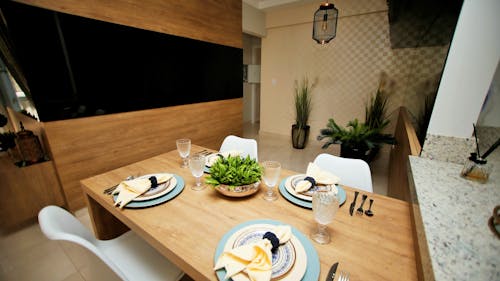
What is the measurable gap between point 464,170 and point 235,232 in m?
1.06

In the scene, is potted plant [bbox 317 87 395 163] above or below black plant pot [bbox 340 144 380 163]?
above

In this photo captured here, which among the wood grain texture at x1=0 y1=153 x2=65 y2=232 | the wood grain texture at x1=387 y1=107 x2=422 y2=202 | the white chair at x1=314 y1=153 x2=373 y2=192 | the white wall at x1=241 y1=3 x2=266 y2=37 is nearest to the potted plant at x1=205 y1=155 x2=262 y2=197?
the white chair at x1=314 y1=153 x2=373 y2=192

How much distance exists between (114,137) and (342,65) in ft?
13.0

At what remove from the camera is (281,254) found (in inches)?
24.2

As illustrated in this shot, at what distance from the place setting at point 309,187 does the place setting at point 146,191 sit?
553 mm

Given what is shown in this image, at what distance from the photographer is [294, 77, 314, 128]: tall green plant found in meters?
3.95

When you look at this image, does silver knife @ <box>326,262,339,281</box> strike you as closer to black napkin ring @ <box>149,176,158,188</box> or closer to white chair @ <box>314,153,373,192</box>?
white chair @ <box>314,153,373,192</box>

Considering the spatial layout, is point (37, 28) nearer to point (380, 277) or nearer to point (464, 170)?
point (380, 277)

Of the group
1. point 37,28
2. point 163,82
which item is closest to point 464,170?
point 163,82

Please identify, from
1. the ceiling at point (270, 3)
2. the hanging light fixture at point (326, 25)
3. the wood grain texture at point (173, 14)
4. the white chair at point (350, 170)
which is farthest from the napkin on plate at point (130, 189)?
the ceiling at point (270, 3)

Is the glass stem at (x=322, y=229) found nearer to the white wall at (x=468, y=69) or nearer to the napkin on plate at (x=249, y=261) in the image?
the napkin on plate at (x=249, y=261)

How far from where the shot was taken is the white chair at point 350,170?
1152 millimetres

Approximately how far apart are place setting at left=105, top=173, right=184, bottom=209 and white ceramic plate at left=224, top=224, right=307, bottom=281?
43cm

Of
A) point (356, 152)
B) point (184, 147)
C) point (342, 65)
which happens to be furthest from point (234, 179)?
point (342, 65)
